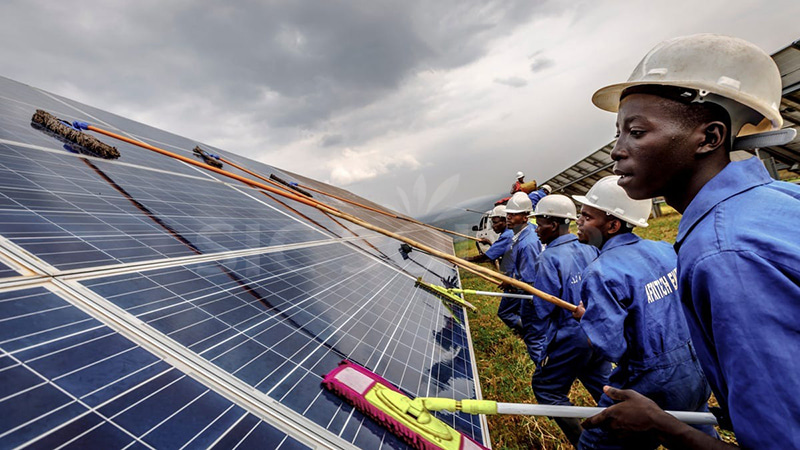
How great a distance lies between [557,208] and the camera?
189 inches

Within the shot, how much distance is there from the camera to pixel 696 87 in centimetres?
121

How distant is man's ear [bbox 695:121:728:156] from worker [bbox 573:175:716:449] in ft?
4.98

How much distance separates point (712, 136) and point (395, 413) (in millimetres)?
2060

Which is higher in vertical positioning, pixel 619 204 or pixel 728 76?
pixel 728 76

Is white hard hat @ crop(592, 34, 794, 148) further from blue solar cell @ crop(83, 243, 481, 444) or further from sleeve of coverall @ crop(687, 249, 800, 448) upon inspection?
blue solar cell @ crop(83, 243, 481, 444)

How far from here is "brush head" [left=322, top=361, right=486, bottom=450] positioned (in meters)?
1.67

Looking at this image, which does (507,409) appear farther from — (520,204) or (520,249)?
(520,204)

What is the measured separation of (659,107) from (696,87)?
0.41ft

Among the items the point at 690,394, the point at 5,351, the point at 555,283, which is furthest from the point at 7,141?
the point at 690,394

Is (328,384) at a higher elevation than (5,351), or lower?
lower

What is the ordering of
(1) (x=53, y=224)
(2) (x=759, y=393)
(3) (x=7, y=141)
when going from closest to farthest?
(2) (x=759, y=393) → (1) (x=53, y=224) → (3) (x=7, y=141)

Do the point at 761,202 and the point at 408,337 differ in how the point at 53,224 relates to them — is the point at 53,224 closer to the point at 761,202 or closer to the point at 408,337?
the point at 408,337

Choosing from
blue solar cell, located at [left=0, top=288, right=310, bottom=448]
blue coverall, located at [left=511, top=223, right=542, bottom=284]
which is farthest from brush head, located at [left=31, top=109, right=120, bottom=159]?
blue coverall, located at [left=511, top=223, right=542, bottom=284]

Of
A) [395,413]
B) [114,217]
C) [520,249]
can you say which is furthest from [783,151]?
[114,217]
